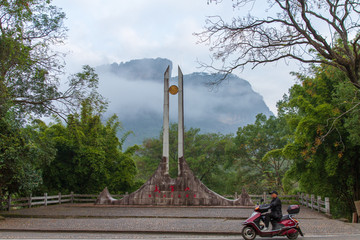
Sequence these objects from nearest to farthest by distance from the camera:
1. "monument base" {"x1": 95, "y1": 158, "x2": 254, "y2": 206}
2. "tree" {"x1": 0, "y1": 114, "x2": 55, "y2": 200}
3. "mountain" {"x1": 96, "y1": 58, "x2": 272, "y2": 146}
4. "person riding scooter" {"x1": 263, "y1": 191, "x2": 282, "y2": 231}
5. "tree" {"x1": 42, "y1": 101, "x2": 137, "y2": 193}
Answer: "person riding scooter" {"x1": 263, "y1": 191, "x2": 282, "y2": 231} → "tree" {"x1": 0, "y1": 114, "x2": 55, "y2": 200} → "monument base" {"x1": 95, "y1": 158, "x2": 254, "y2": 206} → "tree" {"x1": 42, "y1": 101, "x2": 137, "y2": 193} → "mountain" {"x1": 96, "y1": 58, "x2": 272, "y2": 146}

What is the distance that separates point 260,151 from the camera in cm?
3089

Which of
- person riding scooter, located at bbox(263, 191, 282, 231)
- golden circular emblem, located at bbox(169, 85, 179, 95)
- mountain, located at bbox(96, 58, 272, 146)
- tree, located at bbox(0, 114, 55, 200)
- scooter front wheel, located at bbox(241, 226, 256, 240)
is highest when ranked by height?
mountain, located at bbox(96, 58, 272, 146)

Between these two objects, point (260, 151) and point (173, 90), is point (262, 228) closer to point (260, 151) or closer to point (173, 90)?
point (173, 90)

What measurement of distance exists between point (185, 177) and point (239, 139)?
14056 millimetres

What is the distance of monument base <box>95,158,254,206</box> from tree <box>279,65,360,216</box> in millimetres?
3455

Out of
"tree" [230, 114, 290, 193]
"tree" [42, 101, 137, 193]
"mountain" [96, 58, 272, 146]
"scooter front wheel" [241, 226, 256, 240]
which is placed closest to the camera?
"scooter front wheel" [241, 226, 256, 240]

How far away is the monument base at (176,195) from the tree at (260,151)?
1261cm

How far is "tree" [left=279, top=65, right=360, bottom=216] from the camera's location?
15.2m

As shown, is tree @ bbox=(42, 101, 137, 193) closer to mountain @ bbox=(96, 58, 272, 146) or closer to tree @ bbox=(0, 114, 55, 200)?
tree @ bbox=(0, 114, 55, 200)

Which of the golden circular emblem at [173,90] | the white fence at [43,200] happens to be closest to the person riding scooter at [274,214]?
the white fence at [43,200]

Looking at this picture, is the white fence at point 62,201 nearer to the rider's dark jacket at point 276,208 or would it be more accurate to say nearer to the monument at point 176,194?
the monument at point 176,194

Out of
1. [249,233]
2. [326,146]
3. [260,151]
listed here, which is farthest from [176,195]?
[260,151]

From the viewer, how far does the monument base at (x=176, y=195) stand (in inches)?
701

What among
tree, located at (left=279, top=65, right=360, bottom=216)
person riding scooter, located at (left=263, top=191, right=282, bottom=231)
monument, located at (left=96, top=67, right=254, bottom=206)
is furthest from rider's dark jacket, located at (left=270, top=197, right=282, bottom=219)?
monument, located at (left=96, top=67, right=254, bottom=206)
